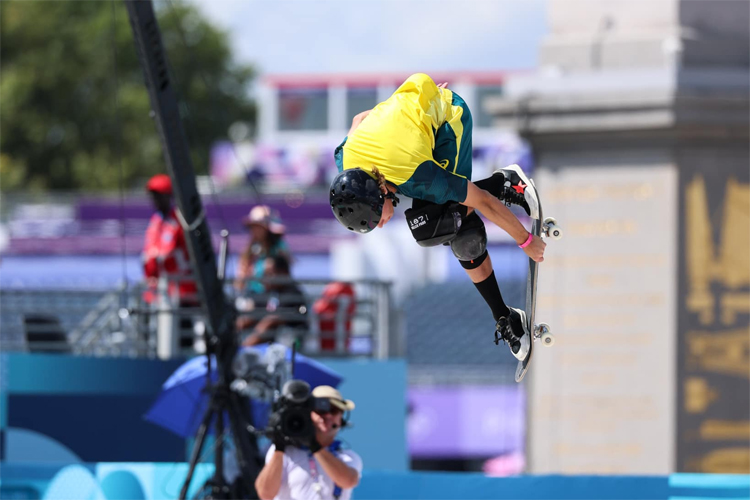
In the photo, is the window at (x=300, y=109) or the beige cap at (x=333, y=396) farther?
the window at (x=300, y=109)

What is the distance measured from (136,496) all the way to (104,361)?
2760 millimetres

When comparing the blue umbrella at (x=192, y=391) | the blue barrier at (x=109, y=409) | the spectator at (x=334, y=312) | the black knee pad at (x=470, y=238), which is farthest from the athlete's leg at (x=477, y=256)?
the blue barrier at (x=109, y=409)

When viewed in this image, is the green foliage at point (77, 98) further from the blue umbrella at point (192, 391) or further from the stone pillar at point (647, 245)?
the blue umbrella at point (192, 391)

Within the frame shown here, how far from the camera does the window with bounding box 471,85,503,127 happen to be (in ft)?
130

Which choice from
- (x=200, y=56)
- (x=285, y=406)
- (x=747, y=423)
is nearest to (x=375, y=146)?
(x=285, y=406)

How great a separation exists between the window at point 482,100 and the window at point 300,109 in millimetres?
6018

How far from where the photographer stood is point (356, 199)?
5461 mm

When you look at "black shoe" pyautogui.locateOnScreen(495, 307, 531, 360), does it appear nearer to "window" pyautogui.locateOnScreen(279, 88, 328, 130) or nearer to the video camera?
the video camera

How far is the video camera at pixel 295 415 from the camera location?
6.79m

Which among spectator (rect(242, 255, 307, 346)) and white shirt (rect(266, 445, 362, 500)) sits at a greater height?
spectator (rect(242, 255, 307, 346))

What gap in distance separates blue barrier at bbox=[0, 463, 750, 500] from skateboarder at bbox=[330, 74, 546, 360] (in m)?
1.92

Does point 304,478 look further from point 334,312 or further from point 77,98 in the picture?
point 77,98

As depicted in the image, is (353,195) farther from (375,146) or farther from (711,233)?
(711,233)

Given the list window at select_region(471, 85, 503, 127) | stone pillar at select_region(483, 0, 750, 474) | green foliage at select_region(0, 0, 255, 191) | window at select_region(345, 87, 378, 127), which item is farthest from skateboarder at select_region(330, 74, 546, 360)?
green foliage at select_region(0, 0, 255, 191)
